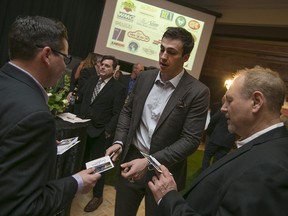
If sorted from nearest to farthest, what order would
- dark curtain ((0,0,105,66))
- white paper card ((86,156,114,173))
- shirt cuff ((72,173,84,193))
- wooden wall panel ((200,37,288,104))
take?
shirt cuff ((72,173,84,193)) → white paper card ((86,156,114,173)) → wooden wall panel ((200,37,288,104)) → dark curtain ((0,0,105,66))

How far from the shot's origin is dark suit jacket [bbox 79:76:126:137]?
10.8ft

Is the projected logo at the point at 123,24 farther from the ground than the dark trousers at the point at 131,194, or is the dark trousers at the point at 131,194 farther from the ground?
the projected logo at the point at 123,24

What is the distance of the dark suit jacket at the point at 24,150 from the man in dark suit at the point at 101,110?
2215 mm

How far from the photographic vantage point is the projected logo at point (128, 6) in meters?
4.95

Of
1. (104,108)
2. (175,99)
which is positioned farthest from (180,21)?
(175,99)

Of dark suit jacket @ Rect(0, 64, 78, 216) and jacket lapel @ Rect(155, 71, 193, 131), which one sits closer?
dark suit jacket @ Rect(0, 64, 78, 216)

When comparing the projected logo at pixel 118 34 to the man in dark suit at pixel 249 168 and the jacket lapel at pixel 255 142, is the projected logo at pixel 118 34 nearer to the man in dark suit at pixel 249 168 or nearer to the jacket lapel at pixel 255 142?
the man in dark suit at pixel 249 168

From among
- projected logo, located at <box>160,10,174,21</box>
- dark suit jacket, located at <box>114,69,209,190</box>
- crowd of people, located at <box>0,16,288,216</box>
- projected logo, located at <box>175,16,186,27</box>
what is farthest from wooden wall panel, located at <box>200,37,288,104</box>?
crowd of people, located at <box>0,16,288,216</box>

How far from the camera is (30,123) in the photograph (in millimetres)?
979

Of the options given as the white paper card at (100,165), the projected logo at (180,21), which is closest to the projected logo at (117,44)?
the projected logo at (180,21)

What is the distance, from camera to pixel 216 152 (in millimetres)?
4113

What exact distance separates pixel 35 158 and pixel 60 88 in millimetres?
2062

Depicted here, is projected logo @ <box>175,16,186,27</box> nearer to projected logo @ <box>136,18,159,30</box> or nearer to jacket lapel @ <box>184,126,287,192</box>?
projected logo @ <box>136,18,159,30</box>

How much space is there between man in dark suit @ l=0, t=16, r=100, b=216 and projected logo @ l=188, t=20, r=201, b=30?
427cm
